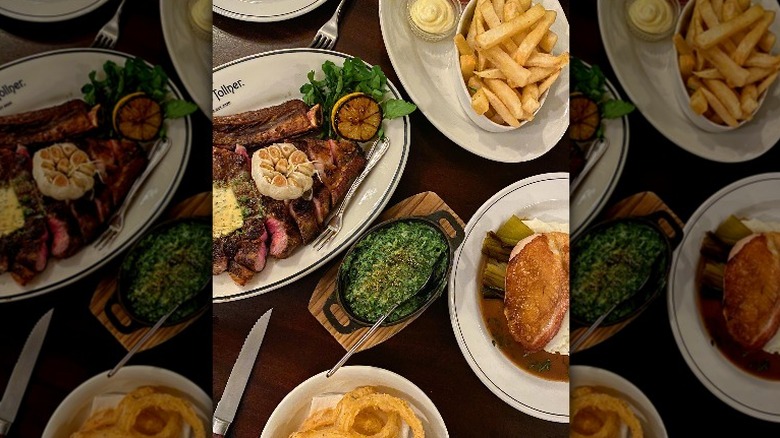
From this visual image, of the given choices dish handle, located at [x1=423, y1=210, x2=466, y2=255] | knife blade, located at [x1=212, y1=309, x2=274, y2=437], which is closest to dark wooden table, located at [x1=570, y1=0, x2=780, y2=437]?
dish handle, located at [x1=423, y1=210, x2=466, y2=255]

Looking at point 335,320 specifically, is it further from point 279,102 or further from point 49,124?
point 49,124

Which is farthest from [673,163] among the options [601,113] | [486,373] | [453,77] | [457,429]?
[457,429]

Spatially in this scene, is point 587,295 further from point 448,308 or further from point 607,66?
point 607,66

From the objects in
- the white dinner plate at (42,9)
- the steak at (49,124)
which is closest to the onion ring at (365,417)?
the steak at (49,124)

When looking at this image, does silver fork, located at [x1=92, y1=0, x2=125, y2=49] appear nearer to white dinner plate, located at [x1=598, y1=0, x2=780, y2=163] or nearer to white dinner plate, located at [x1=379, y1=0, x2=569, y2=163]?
white dinner plate, located at [x1=379, y1=0, x2=569, y2=163]

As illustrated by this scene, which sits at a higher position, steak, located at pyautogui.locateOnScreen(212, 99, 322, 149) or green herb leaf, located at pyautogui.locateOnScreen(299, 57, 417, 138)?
green herb leaf, located at pyautogui.locateOnScreen(299, 57, 417, 138)

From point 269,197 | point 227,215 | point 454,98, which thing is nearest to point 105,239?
point 227,215

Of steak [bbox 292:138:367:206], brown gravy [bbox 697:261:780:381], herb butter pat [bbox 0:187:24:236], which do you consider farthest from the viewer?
brown gravy [bbox 697:261:780:381]
